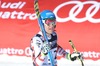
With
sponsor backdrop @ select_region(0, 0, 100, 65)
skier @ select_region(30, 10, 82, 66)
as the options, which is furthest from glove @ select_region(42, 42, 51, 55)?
sponsor backdrop @ select_region(0, 0, 100, 65)

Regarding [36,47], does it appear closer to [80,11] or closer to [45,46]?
[45,46]

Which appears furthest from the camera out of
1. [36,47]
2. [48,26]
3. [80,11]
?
[80,11]

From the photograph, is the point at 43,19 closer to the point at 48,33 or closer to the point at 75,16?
the point at 48,33

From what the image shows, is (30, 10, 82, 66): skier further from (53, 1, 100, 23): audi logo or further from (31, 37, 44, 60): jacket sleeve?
(53, 1, 100, 23): audi logo

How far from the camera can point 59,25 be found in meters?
6.52

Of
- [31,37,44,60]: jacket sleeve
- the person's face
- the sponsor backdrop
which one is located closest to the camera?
[31,37,44,60]: jacket sleeve

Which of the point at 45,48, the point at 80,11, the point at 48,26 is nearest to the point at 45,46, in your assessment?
the point at 45,48

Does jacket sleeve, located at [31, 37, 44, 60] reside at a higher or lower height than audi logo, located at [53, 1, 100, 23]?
lower

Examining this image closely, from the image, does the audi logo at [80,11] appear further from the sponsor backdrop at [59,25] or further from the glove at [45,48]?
the glove at [45,48]

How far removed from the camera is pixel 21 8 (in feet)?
22.1

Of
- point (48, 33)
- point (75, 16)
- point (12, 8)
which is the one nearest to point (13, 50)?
point (12, 8)

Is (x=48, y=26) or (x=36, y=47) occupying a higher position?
(x=48, y=26)

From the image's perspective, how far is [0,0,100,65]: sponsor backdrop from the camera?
632cm

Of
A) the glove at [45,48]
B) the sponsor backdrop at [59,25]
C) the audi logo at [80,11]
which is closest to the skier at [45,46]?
the glove at [45,48]
